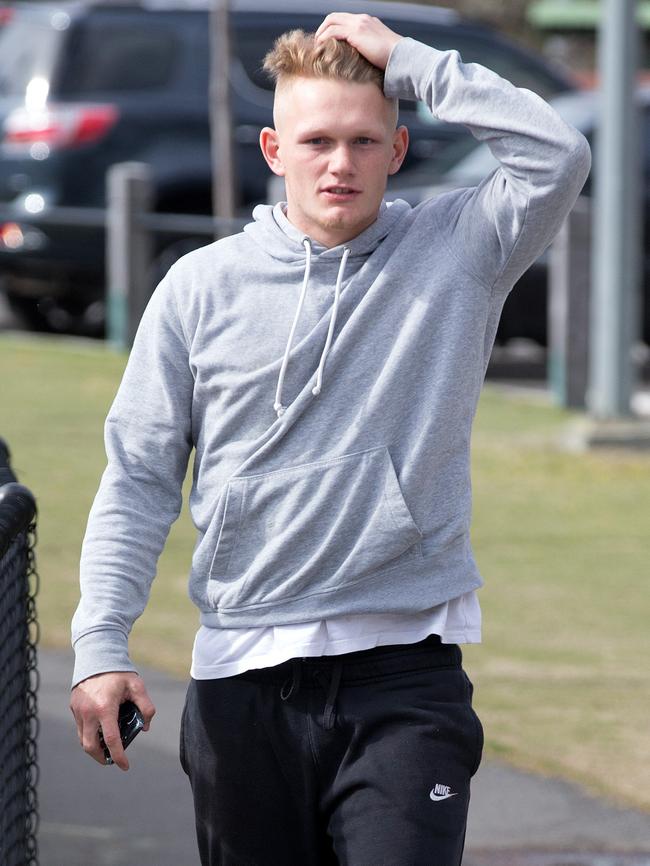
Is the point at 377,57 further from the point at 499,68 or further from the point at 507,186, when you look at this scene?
the point at 499,68

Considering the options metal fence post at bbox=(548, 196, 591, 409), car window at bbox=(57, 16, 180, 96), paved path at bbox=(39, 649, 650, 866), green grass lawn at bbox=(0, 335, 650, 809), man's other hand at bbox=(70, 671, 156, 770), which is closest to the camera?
man's other hand at bbox=(70, 671, 156, 770)

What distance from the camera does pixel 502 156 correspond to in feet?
9.32

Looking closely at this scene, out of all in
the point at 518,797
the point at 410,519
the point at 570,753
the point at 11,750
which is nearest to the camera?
the point at 410,519

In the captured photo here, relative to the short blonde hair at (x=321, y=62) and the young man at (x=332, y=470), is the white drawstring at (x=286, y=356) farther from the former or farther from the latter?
the short blonde hair at (x=321, y=62)

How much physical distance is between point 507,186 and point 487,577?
14.3 feet

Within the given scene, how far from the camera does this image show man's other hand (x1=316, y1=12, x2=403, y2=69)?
283cm

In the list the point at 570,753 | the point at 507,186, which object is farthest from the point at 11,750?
the point at 570,753

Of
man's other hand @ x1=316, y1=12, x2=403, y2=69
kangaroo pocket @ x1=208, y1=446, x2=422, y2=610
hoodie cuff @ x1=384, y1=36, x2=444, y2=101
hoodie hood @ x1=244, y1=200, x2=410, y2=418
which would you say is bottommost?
kangaroo pocket @ x1=208, y1=446, x2=422, y2=610

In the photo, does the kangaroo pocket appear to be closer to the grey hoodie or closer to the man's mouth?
the grey hoodie

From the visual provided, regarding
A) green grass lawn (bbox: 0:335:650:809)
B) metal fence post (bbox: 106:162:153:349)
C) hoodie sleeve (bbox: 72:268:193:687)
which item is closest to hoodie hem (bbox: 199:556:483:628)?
hoodie sleeve (bbox: 72:268:193:687)

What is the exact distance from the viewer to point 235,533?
9.30ft

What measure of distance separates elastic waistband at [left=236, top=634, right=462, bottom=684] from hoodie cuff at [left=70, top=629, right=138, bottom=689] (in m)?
0.19

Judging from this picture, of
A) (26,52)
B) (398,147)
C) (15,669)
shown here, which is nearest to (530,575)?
(15,669)

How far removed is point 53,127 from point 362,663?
10.3 metres
